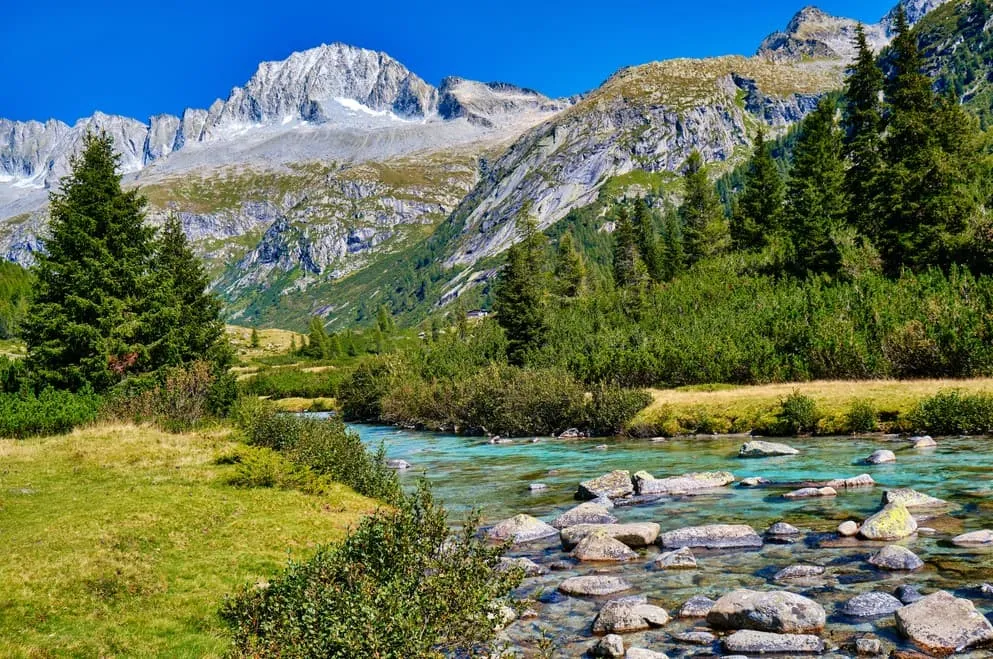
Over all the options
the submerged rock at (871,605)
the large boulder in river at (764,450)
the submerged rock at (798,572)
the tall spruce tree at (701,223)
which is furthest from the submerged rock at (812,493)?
the tall spruce tree at (701,223)

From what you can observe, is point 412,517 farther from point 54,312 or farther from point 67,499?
point 54,312

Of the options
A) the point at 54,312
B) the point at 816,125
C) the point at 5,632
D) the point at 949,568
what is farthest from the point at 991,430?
the point at 816,125

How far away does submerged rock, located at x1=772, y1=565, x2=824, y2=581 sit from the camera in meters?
14.4

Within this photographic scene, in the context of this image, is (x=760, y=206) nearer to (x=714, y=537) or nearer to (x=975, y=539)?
(x=975, y=539)

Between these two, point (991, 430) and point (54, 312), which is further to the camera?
point (54, 312)

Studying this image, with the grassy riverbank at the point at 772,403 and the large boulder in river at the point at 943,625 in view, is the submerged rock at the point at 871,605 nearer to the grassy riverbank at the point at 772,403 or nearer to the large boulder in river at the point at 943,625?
the large boulder in river at the point at 943,625

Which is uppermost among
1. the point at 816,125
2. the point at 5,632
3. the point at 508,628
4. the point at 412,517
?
the point at 816,125

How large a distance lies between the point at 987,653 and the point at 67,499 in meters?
21.2

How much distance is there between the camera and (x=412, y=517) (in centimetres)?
1205

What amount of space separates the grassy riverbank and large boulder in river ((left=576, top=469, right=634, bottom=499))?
1731 centimetres

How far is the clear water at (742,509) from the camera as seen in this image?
13.2 m

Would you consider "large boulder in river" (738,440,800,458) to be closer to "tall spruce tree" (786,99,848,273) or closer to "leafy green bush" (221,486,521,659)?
"leafy green bush" (221,486,521,659)

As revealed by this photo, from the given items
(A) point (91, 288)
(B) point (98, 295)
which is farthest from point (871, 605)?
(A) point (91, 288)

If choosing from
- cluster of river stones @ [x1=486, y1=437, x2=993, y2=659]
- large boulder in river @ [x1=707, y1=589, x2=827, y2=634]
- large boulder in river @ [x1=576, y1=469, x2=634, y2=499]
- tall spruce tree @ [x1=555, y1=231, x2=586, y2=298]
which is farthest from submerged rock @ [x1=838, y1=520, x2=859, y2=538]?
tall spruce tree @ [x1=555, y1=231, x2=586, y2=298]
